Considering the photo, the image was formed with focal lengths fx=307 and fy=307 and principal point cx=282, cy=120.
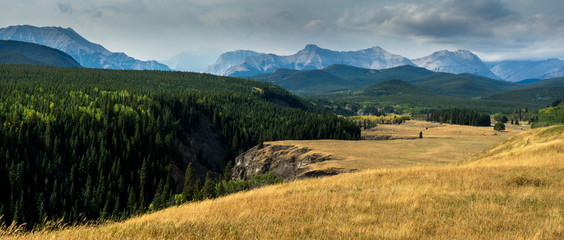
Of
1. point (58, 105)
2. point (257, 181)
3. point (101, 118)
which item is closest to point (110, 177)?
point (101, 118)

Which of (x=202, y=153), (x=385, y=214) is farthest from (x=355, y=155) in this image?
(x=202, y=153)

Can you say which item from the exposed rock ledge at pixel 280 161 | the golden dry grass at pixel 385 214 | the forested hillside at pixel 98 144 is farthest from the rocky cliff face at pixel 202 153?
the golden dry grass at pixel 385 214

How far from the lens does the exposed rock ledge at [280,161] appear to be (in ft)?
231

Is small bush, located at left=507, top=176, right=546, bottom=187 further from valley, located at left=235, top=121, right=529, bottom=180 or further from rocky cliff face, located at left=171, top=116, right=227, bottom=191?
rocky cliff face, located at left=171, top=116, right=227, bottom=191

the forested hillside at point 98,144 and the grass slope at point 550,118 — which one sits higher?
the grass slope at point 550,118

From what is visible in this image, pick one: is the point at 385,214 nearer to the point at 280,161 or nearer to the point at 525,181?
the point at 525,181

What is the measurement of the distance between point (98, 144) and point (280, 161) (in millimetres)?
71334

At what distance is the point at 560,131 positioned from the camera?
3853 centimetres

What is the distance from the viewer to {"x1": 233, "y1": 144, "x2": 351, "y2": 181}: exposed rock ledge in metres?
70.5

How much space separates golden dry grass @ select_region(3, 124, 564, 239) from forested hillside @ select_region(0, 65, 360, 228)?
160ft

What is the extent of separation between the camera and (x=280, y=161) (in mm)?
92750

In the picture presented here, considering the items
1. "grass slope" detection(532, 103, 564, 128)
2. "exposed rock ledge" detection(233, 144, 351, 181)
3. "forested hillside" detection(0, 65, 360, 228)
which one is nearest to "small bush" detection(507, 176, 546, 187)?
"exposed rock ledge" detection(233, 144, 351, 181)

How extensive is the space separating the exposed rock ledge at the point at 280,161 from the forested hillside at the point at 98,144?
26.5 m

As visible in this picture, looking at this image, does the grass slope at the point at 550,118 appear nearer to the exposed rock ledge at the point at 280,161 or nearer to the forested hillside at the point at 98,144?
the forested hillside at the point at 98,144
